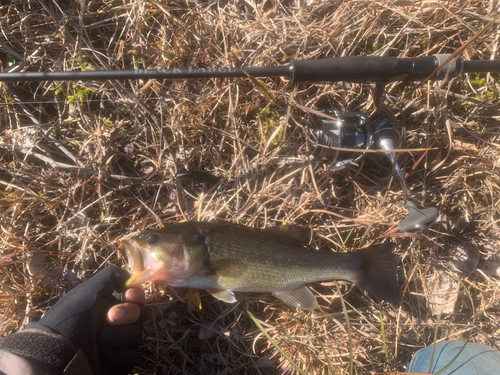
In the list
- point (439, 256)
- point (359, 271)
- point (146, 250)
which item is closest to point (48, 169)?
point (146, 250)

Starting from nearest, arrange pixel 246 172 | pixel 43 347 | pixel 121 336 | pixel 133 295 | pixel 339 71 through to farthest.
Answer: pixel 339 71 < pixel 43 347 < pixel 121 336 < pixel 133 295 < pixel 246 172

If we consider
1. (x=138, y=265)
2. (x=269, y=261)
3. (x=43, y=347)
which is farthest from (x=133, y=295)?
(x=269, y=261)

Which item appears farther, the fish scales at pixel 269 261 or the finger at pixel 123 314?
the finger at pixel 123 314

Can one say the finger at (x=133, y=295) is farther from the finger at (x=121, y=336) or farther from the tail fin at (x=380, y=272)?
the tail fin at (x=380, y=272)

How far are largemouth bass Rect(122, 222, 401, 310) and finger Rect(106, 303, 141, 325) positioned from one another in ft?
1.91

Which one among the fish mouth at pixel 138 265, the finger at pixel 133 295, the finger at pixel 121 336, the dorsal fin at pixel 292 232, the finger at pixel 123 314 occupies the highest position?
the dorsal fin at pixel 292 232

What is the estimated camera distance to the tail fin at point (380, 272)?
2668 millimetres

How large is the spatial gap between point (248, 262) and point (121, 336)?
1.33m

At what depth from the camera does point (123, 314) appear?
272 centimetres

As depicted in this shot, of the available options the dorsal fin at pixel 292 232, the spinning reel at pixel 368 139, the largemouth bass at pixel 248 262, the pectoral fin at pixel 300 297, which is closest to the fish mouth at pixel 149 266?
the largemouth bass at pixel 248 262

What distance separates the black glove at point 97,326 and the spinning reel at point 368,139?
7.42 ft

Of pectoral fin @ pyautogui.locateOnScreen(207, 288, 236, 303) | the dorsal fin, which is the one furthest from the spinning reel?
pectoral fin @ pyautogui.locateOnScreen(207, 288, 236, 303)

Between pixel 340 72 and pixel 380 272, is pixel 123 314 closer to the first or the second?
pixel 380 272

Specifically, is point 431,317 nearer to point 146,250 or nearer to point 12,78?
point 146,250
